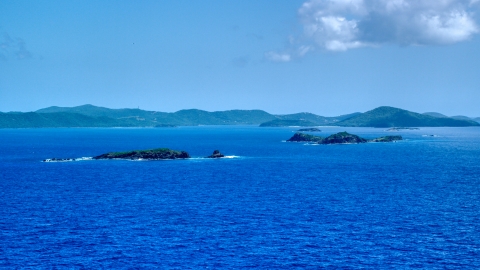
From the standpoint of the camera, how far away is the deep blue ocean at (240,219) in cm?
6134

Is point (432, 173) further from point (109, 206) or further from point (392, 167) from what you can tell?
point (109, 206)

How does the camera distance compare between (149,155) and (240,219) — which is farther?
(149,155)

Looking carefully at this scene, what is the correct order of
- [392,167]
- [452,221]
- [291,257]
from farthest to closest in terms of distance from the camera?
[392,167]
[452,221]
[291,257]

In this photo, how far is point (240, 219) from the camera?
8112cm

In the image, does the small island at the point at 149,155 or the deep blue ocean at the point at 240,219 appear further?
the small island at the point at 149,155

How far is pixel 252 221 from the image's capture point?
3137 inches

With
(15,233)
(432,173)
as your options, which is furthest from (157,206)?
(432,173)

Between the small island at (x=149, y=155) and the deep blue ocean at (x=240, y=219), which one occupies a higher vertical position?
the small island at (x=149, y=155)

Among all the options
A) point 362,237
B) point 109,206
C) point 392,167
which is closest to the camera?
point 362,237

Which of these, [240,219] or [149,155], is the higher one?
[149,155]

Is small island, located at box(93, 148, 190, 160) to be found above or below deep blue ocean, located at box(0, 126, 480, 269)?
above

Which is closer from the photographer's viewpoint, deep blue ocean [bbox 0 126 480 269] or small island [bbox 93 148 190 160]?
deep blue ocean [bbox 0 126 480 269]

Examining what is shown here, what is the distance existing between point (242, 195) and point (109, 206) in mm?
27013

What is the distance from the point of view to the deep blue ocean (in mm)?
61344
